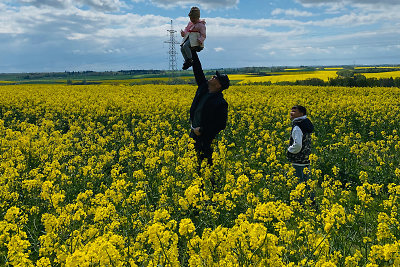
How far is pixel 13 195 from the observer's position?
517 centimetres

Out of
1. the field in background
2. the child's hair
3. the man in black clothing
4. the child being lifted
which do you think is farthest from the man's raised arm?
the field in background

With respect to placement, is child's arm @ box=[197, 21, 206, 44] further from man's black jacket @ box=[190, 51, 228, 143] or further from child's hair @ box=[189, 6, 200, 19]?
man's black jacket @ box=[190, 51, 228, 143]

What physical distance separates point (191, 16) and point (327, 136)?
8325 mm

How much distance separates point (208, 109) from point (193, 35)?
4.72 feet

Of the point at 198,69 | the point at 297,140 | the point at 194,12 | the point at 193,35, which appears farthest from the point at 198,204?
the point at 194,12

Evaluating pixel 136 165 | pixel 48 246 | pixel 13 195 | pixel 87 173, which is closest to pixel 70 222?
pixel 48 246

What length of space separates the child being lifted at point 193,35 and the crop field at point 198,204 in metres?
1.98

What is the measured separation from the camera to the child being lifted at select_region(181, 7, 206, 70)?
17.9ft

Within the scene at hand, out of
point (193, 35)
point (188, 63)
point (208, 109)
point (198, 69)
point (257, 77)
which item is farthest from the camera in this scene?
point (257, 77)

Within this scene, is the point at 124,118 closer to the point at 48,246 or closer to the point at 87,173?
the point at 87,173

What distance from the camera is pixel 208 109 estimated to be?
5414mm

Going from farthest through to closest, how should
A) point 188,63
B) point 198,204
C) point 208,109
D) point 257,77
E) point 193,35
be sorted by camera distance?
point 257,77
point 188,63
point 193,35
point 208,109
point 198,204

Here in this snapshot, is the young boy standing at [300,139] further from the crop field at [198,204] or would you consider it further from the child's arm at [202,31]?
the child's arm at [202,31]

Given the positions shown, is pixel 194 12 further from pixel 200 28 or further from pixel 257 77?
pixel 257 77
